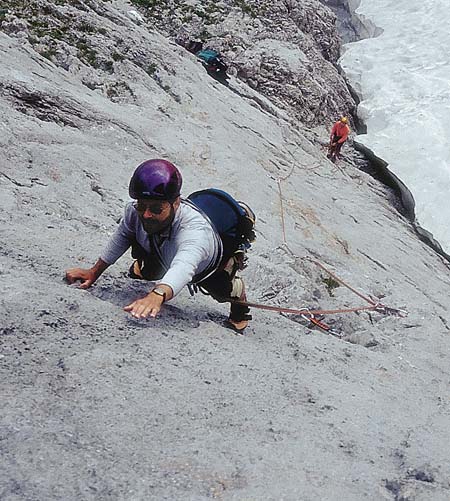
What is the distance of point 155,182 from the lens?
3.95 meters

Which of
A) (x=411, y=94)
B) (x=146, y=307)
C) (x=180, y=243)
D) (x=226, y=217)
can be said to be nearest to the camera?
(x=146, y=307)

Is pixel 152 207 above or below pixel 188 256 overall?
above

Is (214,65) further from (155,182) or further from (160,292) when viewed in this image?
(160,292)

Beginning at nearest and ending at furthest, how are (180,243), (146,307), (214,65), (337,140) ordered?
(146,307) < (180,243) < (214,65) < (337,140)

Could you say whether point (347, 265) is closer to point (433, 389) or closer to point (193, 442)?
point (433, 389)

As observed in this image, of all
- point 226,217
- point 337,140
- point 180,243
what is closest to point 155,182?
point 180,243

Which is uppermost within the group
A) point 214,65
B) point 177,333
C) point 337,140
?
point 177,333

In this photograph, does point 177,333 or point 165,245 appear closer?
point 165,245

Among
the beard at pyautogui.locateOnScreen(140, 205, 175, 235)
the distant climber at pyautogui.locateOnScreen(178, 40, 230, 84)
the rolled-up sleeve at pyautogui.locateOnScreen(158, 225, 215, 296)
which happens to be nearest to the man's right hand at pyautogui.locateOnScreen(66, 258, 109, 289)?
the beard at pyautogui.locateOnScreen(140, 205, 175, 235)

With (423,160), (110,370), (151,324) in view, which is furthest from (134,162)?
(423,160)

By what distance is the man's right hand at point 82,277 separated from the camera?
4730 millimetres

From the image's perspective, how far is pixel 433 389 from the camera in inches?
239

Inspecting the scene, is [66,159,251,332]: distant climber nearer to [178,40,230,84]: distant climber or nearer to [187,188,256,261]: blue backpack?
[187,188,256,261]: blue backpack

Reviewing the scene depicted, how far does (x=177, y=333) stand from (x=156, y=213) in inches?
37.8
